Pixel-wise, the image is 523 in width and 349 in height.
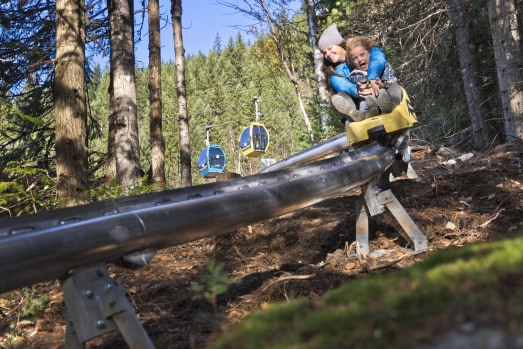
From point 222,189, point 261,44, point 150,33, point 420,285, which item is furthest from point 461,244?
point 261,44

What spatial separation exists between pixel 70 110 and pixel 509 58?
772 cm

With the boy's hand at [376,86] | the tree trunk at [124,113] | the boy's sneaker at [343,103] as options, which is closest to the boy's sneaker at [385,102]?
the boy's hand at [376,86]

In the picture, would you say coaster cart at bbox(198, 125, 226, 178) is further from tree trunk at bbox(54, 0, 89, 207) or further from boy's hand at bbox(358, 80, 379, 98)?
boy's hand at bbox(358, 80, 379, 98)

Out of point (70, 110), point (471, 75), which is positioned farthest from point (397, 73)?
point (70, 110)

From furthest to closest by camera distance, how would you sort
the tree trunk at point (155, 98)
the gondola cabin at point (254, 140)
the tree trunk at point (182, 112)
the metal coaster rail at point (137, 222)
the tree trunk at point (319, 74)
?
1. the gondola cabin at point (254, 140)
2. the tree trunk at point (319, 74)
3. the tree trunk at point (182, 112)
4. the tree trunk at point (155, 98)
5. the metal coaster rail at point (137, 222)

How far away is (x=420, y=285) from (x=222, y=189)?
183 cm

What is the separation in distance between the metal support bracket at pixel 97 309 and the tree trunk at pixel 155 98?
10600 mm

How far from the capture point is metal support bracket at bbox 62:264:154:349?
70.3 inches

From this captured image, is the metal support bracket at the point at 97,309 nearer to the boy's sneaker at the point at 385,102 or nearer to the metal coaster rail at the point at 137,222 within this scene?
the metal coaster rail at the point at 137,222

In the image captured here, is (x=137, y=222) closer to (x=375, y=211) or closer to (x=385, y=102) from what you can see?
(x=375, y=211)

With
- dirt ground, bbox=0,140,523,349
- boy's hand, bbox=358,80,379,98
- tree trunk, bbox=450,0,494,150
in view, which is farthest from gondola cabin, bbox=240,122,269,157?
boy's hand, bbox=358,80,379,98

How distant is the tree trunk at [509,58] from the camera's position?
8.70 metres

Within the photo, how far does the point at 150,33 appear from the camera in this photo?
15.0 meters

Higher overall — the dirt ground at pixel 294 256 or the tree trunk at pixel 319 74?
the tree trunk at pixel 319 74
